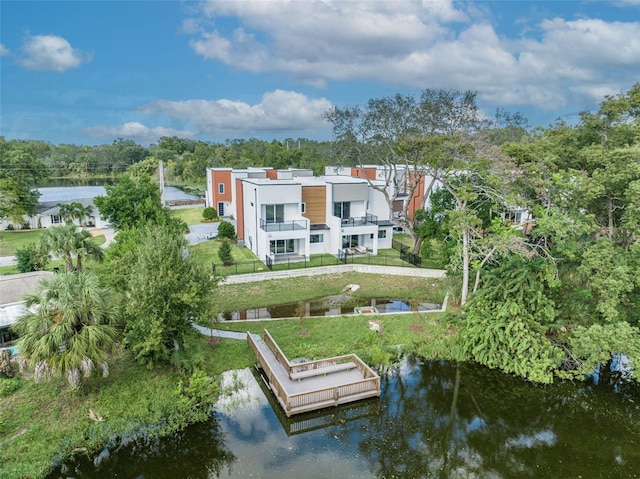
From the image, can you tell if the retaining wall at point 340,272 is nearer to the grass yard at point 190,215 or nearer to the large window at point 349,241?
the large window at point 349,241

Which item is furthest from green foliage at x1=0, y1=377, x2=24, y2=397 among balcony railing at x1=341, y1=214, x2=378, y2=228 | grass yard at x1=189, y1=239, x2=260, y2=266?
balcony railing at x1=341, y1=214, x2=378, y2=228

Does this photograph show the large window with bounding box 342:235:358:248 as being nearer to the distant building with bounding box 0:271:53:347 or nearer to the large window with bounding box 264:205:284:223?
the large window with bounding box 264:205:284:223

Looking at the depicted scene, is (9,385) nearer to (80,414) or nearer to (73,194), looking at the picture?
(80,414)

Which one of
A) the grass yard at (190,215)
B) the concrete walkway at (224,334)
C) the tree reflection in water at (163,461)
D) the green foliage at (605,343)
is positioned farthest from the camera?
the grass yard at (190,215)

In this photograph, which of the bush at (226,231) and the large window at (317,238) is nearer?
the large window at (317,238)

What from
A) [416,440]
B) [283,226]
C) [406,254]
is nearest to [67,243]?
[283,226]

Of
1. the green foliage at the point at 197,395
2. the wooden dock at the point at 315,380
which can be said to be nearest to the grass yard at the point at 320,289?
the wooden dock at the point at 315,380

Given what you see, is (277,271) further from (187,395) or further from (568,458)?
(568,458)
